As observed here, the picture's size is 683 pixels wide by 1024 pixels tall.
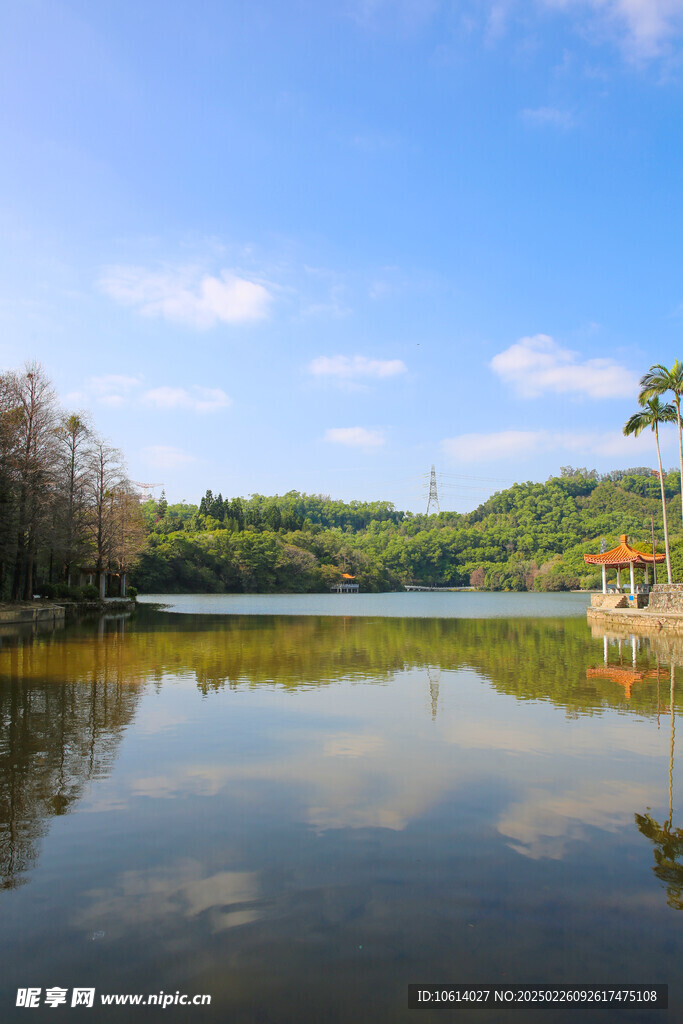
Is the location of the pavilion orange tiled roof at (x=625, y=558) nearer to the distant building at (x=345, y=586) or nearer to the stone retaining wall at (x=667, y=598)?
the stone retaining wall at (x=667, y=598)

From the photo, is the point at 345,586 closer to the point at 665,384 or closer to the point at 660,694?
the point at 665,384

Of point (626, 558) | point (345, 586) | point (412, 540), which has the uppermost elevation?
point (412, 540)

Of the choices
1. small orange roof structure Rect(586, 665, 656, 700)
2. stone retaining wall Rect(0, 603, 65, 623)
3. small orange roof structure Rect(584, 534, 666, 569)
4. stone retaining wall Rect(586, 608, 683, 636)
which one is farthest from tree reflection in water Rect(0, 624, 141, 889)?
small orange roof structure Rect(584, 534, 666, 569)

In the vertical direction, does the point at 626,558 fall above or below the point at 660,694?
above

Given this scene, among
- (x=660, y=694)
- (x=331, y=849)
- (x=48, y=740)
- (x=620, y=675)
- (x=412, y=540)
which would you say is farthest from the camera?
(x=412, y=540)

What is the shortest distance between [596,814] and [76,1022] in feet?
14.8

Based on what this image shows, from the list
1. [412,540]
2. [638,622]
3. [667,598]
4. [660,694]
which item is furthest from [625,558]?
[412,540]

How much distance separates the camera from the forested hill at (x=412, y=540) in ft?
283

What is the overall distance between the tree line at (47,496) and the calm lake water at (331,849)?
796 inches

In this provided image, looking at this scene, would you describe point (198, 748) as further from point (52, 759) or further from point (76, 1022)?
point (76, 1022)

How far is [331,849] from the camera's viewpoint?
202 inches

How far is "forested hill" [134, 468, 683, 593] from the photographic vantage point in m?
86.1

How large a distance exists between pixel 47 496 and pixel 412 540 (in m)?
117

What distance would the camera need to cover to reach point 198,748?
8.22 m
